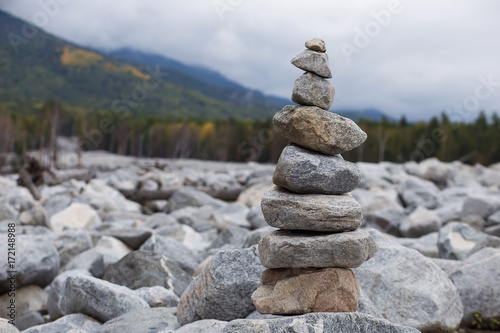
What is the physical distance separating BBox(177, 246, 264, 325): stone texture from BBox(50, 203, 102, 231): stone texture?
11049 millimetres

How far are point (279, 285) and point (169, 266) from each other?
4207 millimetres

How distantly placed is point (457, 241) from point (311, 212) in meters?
7.33

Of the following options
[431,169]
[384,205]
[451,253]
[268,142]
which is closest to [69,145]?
[268,142]

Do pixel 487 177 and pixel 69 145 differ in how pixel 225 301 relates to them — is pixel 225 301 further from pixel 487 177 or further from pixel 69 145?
pixel 69 145

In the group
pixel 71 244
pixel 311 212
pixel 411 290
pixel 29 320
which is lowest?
pixel 29 320

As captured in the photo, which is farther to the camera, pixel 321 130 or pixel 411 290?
pixel 411 290

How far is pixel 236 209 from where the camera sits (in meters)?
18.4

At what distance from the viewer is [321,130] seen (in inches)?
211

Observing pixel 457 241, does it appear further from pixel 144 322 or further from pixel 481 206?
Result: pixel 144 322

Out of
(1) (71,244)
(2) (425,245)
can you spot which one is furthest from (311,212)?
(1) (71,244)

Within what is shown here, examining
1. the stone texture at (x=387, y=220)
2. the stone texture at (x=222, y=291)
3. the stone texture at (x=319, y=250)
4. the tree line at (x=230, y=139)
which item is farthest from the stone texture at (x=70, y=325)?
the tree line at (x=230, y=139)

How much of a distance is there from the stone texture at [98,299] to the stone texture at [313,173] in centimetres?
322

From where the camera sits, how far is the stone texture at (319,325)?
4.66 meters

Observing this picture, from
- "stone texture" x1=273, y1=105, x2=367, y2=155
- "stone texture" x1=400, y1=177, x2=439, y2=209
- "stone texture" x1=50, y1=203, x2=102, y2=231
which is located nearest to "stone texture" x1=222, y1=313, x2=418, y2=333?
"stone texture" x1=273, y1=105, x2=367, y2=155
